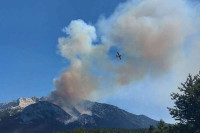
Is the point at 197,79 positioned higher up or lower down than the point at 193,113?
higher up

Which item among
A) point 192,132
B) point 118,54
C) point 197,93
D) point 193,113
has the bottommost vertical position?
point 192,132

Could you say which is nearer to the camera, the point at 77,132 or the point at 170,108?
the point at 170,108

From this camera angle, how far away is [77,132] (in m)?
94.1

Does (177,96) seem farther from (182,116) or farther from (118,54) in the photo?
(118,54)

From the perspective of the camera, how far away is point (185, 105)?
52594mm

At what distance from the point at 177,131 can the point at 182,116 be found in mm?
2838

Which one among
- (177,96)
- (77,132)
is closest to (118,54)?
(177,96)

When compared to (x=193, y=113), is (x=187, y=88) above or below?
above

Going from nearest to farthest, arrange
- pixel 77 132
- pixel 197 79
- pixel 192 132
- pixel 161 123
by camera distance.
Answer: pixel 192 132, pixel 197 79, pixel 161 123, pixel 77 132

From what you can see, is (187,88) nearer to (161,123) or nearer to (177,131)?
(177,131)

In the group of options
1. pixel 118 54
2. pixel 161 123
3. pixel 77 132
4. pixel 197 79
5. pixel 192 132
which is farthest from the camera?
pixel 77 132

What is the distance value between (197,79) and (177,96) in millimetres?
5361

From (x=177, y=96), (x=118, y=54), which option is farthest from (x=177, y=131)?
(x=118, y=54)

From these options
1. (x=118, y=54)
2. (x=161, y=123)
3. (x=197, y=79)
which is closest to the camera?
(x=197, y=79)
